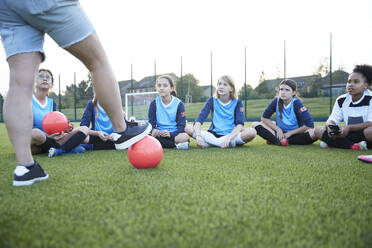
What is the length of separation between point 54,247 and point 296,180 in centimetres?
151

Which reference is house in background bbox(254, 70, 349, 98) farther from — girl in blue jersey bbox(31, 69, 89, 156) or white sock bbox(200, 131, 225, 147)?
girl in blue jersey bbox(31, 69, 89, 156)

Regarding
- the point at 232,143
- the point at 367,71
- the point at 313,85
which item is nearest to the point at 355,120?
the point at 367,71

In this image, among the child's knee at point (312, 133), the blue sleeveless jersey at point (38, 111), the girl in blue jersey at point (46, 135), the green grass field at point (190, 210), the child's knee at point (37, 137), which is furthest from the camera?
the child's knee at point (312, 133)

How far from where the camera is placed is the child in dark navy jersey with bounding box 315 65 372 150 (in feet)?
11.5

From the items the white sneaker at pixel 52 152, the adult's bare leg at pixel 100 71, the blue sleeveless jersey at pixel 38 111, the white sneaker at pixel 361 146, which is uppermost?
the adult's bare leg at pixel 100 71

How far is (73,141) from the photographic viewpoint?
10.3 ft

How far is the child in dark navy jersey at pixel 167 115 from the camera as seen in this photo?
376cm

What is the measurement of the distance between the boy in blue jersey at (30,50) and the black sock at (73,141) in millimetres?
1535

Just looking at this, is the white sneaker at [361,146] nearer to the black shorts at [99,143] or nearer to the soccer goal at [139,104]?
the black shorts at [99,143]

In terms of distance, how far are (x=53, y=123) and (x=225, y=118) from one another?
2.61 meters

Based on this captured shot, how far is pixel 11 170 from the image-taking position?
2.10 m

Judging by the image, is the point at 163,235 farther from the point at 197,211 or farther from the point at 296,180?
the point at 296,180

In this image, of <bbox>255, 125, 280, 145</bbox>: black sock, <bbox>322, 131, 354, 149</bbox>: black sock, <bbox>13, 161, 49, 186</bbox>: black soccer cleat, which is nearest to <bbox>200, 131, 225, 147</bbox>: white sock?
<bbox>255, 125, 280, 145</bbox>: black sock

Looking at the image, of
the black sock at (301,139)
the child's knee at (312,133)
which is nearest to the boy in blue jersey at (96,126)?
the black sock at (301,139)
